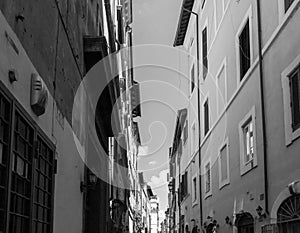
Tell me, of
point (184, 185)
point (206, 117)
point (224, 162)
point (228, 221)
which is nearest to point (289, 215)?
point (228, 221)

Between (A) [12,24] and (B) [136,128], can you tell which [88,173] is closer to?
(A) [12,24]

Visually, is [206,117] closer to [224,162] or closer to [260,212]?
[224,162]

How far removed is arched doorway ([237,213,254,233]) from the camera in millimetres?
14845

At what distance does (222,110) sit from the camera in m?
19.5

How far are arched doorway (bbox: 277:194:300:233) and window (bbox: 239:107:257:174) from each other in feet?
7.62

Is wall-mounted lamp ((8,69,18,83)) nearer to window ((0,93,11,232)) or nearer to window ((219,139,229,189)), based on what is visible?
window ((0,93,11,232))

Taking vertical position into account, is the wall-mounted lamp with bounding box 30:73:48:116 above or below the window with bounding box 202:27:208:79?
below

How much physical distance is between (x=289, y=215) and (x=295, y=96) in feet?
8.06

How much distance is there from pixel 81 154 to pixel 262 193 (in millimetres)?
4767

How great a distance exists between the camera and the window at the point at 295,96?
36.3ft

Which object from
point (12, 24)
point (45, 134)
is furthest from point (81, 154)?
point (12, 24)

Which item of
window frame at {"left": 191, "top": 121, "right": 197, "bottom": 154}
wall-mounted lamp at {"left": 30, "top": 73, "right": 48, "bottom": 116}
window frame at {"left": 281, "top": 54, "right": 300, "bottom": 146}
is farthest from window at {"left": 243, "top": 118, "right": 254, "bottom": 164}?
window frame at {"left": 191, "top": 121, "right": 197, "bottom": 154}

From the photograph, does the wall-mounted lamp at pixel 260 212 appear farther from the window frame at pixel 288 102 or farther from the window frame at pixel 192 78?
the window frame at pixel 192 78

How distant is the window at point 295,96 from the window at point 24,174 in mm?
5423
